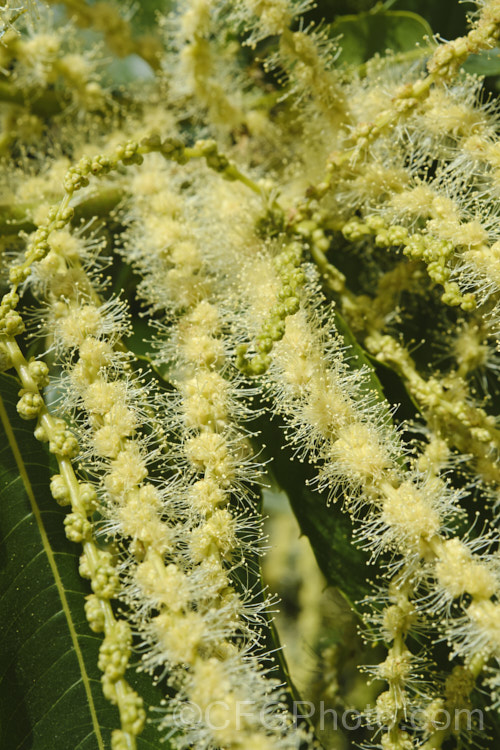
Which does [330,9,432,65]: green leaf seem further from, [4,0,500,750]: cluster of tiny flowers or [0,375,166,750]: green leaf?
[0,375,166,750]: green leaf

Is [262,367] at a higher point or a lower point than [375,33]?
lower

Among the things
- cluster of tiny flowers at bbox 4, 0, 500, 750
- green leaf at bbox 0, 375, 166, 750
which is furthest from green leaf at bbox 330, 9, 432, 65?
green leaf at bbox 0, 375, 166, 750

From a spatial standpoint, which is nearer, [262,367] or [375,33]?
[262,367]

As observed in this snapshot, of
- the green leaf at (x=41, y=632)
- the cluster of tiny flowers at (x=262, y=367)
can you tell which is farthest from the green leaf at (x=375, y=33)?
the green leaf at (x=41, y=632)

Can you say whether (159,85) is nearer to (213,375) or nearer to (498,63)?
(498,63)

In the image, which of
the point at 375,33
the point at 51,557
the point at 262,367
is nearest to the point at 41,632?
the point at 51,557

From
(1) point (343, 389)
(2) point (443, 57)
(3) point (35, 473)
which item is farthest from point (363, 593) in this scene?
(2) point (443, 57)

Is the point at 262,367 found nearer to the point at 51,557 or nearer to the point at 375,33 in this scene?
the point at 51,557

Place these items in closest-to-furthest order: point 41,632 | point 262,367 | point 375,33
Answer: point 262,367, point 41,632, point 375,33
